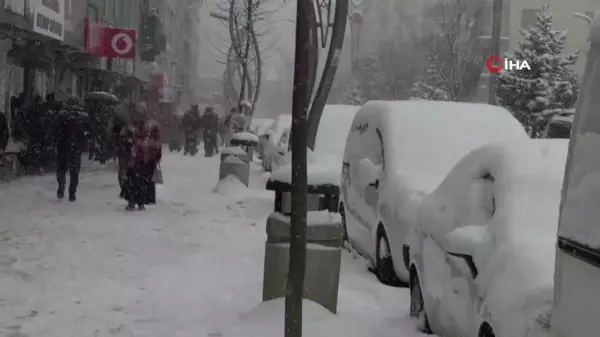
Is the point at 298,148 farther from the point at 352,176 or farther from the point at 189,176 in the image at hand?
the point at 189,176

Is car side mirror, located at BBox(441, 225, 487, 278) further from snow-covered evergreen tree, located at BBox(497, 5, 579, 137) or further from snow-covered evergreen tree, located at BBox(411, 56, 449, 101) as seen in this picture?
snow-covered evergreen tree, located at BBox(411, 56, 449, 101)


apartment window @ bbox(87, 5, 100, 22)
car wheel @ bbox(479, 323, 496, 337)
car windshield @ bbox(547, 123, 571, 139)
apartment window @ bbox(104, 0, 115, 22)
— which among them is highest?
apartment window @ bbox(104, 0, 115, 22)

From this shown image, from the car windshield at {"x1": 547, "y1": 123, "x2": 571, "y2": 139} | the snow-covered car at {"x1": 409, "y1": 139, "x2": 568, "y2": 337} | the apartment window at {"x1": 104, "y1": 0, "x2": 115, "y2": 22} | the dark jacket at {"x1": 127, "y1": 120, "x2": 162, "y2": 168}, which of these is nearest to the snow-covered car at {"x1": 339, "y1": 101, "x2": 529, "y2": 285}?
the snow-covered car at {"x1": 409, "y1": 139, "x2": 568, "y2": 337}

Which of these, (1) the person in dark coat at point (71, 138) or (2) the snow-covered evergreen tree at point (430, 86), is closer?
(1) the person in dark coat at point (71, 138)

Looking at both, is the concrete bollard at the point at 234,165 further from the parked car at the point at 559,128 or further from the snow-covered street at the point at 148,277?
the parked car at the point at 559,128

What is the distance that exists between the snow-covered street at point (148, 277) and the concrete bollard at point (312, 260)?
9.3 inches

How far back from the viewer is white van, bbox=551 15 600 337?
2.97 metres

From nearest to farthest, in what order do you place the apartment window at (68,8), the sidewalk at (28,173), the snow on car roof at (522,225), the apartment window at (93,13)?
1. the snow on car roof at (522,225)
2. the sidewalk at (28,173)
3. the apartment window at (68,8)
4. the apartment window at (93,13)

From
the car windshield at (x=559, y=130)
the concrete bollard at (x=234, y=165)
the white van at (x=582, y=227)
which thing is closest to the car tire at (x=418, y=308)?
the white van at (x=582, y=227)

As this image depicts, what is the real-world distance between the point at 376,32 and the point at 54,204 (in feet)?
187

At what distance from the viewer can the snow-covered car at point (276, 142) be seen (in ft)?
73.7

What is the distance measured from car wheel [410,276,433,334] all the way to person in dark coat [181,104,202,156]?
25.0 metres

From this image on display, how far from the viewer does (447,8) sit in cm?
5169

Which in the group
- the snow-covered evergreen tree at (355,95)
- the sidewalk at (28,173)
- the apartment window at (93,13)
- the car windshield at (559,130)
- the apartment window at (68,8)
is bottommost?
the sidewalk at (28,173)
